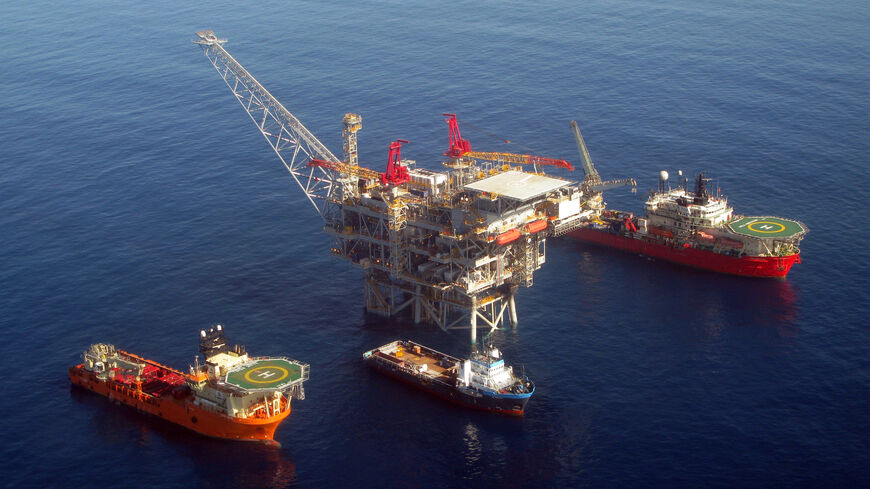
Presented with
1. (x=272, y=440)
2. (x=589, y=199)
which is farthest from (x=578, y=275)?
(x=272, y=440)

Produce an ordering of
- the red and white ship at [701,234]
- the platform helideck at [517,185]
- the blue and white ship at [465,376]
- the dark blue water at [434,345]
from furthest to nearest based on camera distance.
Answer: the red and white ship at [701,234]
the platform helideck at [517,185]
the blue and white ship at [465,376]
the dark blue water at [434,345]

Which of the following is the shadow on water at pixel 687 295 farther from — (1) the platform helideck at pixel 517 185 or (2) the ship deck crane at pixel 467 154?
(1) the platform helideck at pixel 517 185

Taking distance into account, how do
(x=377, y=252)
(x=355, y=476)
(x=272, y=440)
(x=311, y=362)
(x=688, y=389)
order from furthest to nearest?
1. (x=377, y=252)
2. (x=311, y=362)
3. (x=688, y=389)
4. (x=272, y=440)
5. (x=355, y=476)

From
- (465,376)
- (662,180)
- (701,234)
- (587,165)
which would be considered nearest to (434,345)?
(465,376)

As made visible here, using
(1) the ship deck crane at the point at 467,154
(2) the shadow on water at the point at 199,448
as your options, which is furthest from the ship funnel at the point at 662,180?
(2) the shadow on water at the point at 199,448

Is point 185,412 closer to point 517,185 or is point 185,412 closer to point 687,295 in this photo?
point 517,185

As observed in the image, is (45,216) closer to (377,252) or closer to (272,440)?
(377,252)

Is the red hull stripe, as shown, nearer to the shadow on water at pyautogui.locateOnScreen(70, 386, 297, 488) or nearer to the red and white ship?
the red and white ship

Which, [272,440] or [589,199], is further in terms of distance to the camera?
[589,199]
